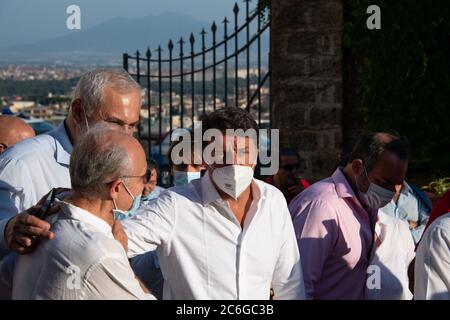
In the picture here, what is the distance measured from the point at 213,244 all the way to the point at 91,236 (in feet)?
2.80

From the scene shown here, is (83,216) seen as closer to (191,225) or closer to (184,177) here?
(191,225)

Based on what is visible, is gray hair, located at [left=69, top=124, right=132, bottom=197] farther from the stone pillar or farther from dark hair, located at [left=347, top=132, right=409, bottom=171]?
the stone pillar

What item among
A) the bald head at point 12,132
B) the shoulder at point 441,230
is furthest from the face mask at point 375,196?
the bald head at point 12,132

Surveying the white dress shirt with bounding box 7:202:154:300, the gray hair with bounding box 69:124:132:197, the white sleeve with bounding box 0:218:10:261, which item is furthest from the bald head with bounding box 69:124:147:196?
the white sleeve with bounding box 0:218:10:261

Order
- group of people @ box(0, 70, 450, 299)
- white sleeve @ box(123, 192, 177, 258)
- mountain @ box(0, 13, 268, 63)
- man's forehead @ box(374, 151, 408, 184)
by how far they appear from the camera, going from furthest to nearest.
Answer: mountain @ box(0, 13, 268, 63), man's forehead @ box(374, 151, 408, 184), white sleeve @ box(123, 192, 177, 258), group of people @ box(0, 70, 450, 299)

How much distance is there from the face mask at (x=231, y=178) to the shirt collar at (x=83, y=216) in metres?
0.81

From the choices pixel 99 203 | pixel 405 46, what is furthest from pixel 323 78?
pixel 99 203

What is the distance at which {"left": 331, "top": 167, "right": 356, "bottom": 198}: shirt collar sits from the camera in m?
4.27

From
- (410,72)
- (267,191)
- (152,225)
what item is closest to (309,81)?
(410,72)

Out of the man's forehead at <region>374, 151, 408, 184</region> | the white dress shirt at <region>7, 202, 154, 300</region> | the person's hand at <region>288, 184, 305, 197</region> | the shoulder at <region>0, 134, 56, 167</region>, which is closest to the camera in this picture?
the white dress shirt at <region>7, 202, 154, 300</region>

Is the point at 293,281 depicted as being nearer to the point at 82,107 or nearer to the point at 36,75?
the point at 82,107

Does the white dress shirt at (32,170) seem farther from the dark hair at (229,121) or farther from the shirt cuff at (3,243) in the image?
the dark hair at (229,121)

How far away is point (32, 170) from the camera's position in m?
3.66

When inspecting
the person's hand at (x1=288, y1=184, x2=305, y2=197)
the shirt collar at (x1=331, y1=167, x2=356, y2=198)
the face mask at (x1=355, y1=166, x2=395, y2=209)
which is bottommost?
the person's hand at (x1=288, y1=184, x2=305, y2=197)
